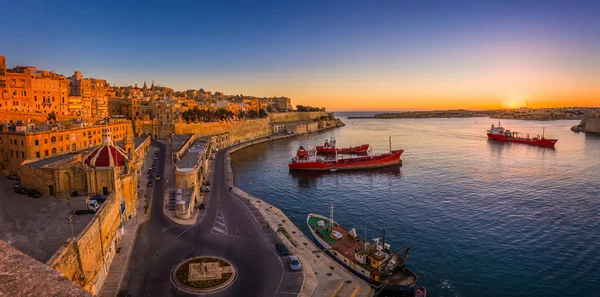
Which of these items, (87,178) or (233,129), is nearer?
(87,178)

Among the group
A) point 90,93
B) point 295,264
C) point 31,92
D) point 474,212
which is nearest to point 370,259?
point 295,264

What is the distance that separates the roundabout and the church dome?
11944 millimetres

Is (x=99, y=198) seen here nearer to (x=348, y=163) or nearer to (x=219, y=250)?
(x=219, y=250)

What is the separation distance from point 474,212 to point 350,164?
27566mm

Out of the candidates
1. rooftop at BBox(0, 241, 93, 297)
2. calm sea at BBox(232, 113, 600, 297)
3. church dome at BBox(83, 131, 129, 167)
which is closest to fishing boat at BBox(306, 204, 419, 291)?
calm sea at BBox(232, 113, 600, 297)

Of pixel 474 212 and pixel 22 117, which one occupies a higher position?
pixel 22 117

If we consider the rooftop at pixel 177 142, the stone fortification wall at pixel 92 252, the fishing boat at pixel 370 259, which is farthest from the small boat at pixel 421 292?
the rooftop at pixel 177 142

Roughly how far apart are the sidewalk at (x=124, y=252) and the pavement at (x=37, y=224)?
3.15 meters

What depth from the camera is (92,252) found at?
1911 centimetres

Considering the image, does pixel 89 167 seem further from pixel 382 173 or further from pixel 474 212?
pixel 382 173

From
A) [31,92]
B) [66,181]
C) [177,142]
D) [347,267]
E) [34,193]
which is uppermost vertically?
[31,92]

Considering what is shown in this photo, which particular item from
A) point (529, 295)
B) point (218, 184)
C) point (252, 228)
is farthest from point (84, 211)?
point (529, 295)

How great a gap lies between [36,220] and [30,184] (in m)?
8.95

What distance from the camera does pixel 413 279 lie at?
22750mm
